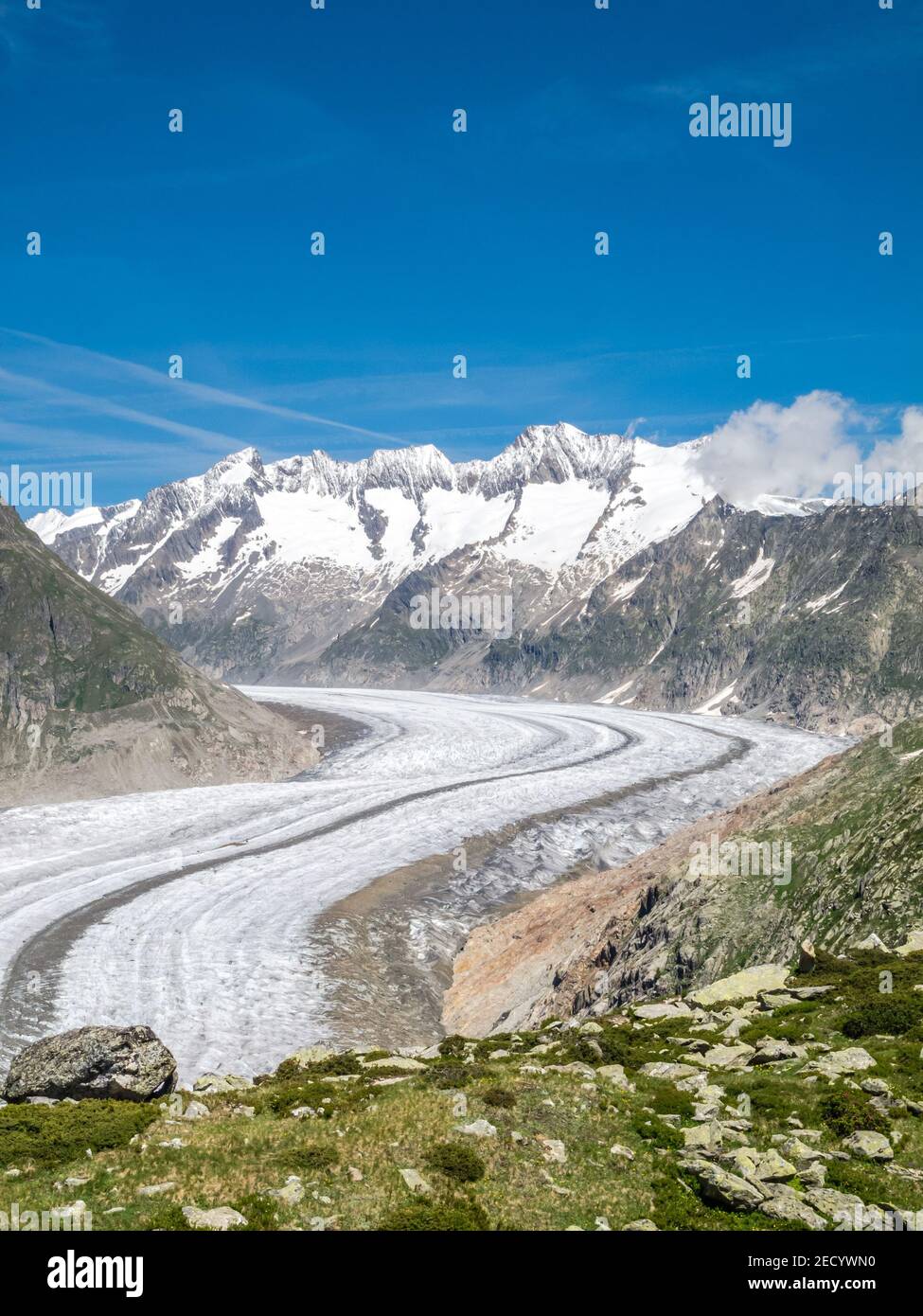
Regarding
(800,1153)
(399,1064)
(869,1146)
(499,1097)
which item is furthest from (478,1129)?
(399,1064)

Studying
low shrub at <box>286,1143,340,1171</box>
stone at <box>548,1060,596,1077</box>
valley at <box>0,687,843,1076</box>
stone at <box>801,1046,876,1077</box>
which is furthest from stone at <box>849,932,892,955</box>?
valley at <box>0,687,843,1076</box>

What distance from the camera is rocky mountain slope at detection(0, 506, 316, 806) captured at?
115 m

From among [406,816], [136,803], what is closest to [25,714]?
[136,803]

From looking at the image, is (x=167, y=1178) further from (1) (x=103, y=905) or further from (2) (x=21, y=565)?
(2) (x=21, y=565)

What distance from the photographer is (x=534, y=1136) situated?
21.8m

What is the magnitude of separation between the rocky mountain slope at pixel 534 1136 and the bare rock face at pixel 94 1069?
0.08m

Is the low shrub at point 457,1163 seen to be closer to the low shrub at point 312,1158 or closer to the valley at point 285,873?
the low shrub at point 312,1158

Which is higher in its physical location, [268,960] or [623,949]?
[623,949]

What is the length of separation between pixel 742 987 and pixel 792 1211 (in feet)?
60.0

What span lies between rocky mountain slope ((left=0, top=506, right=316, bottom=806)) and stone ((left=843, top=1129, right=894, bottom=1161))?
104m

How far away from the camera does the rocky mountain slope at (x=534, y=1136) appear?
18.0m

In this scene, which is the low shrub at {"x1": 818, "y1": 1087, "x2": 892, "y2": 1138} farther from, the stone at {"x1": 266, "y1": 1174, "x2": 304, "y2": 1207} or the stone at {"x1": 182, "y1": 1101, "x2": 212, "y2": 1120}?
the stone at {"x1": 182, "y1": 1101, "x2": 212, "y2": 1120}

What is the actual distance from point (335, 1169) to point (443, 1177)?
88.0 inches

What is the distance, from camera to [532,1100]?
2383 cm
